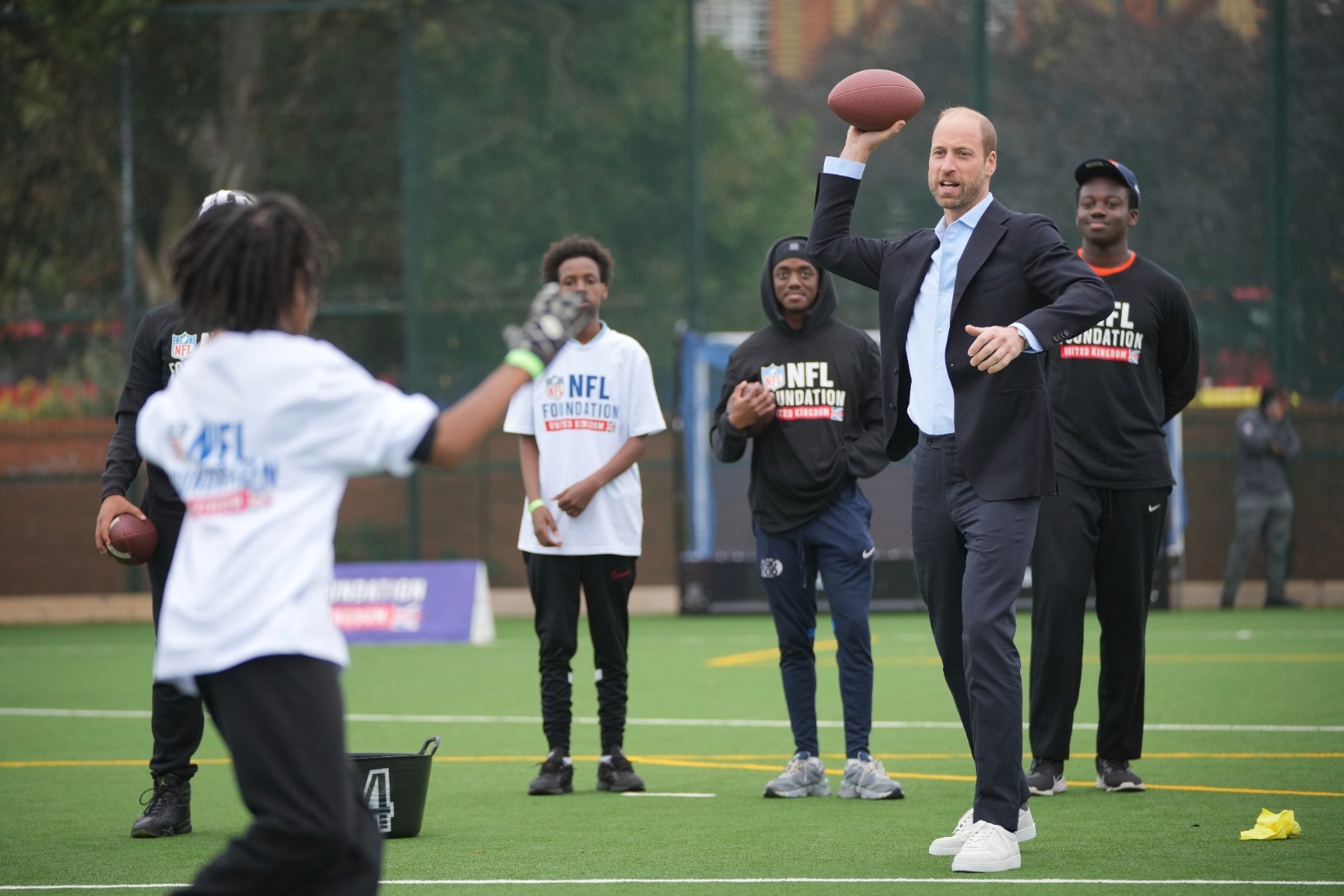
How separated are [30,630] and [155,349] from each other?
1325 centimetres

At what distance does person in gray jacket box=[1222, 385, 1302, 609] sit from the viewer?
17875 millimetres

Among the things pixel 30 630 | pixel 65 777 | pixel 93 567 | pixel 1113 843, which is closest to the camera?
pixel 1113 843

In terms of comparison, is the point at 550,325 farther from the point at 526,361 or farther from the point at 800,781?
the point at 800,781

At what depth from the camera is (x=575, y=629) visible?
7750 mm

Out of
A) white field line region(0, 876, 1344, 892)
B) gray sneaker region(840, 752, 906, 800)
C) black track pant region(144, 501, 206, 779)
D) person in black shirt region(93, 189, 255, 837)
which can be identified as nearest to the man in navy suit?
white field line region(0, 876, 1344, 892)

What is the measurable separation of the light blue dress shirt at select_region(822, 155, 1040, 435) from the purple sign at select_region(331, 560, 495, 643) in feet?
34.1

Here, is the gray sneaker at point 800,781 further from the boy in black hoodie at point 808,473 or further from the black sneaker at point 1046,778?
the black sneaker at point 1046,778

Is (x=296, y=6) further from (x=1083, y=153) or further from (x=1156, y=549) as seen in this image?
(x=1156, y=549)

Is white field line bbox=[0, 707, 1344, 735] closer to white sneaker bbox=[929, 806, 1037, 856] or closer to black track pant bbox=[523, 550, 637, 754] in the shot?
black track pant bbox=[523, 550, 637, 754]

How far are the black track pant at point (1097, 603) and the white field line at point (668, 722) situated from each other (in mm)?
1669

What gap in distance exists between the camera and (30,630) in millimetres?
18609

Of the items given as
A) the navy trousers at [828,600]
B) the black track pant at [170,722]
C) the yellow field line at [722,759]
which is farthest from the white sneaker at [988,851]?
the black track pant at [170,722]

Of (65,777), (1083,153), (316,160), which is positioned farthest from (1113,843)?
(316,160)

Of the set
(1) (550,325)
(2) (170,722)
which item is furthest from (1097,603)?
(1) (550,325)
